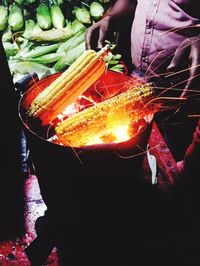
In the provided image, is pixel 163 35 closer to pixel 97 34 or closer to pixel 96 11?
pixel 97 34

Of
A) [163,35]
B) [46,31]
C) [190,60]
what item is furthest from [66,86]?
[46,31]

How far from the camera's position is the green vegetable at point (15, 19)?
412 centimetres

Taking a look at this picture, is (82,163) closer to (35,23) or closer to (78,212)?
(78,212)

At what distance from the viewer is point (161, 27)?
2.92m

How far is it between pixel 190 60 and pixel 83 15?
225cm

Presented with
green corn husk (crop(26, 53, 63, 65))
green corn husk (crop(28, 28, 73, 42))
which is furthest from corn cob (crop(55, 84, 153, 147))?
green corn husk (crop(28, 28, 73, 42))

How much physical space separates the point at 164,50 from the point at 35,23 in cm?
245

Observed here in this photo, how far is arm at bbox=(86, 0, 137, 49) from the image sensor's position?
8.33 ft

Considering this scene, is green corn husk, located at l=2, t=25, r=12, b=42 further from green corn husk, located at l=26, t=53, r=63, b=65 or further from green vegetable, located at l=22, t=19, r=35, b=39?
green corn husk, located at l=26, t=53, r=63, b=65

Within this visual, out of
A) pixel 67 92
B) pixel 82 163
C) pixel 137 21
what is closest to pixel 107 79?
pixel 67 92

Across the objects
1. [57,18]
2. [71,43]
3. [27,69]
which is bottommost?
[27,69]

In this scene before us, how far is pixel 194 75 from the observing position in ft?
7.95

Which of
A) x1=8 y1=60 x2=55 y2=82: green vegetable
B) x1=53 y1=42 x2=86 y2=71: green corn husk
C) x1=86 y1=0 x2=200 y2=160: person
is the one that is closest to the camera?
x1=86 y1=0 x2=200 y2=160: person

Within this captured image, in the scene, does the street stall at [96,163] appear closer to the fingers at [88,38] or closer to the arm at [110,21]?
the fingers at [88,38]
